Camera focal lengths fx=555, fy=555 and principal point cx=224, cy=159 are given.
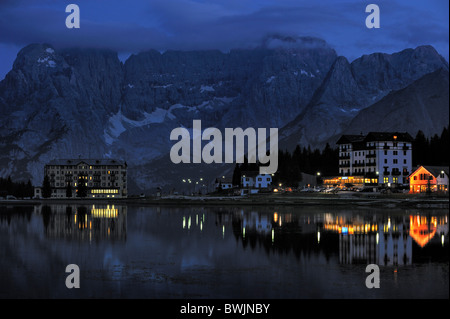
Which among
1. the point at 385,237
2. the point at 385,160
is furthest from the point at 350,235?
the point at 385,160

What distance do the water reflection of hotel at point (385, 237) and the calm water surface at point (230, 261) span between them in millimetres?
89

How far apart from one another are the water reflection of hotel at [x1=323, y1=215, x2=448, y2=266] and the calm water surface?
89 millimetres

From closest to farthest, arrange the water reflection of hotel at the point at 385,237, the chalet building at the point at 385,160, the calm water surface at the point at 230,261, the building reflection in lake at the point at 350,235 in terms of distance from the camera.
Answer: the calm water surface at the point at 230,261 → the water reflection of hotel at the point at 385,237 → the building reflection in lake at the point at 350,235 → the chalet building at the point at 385,160

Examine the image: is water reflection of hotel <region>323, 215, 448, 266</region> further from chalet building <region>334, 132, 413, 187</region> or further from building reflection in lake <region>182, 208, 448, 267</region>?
chalet building <region>334, 132, 413, 187</region>

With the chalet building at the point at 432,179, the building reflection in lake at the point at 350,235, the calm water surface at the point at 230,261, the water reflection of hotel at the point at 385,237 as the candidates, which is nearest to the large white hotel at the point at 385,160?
the chalet building at the point at 432,179

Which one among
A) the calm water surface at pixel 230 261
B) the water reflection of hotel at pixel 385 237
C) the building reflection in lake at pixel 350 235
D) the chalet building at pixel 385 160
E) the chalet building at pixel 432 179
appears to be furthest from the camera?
the chalet building at pixel 385 160

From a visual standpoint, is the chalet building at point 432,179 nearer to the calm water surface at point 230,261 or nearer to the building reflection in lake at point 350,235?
the building reflection in lake at point 350,235

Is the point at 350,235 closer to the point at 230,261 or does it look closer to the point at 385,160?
the point at 230,261

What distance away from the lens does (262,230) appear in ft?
218

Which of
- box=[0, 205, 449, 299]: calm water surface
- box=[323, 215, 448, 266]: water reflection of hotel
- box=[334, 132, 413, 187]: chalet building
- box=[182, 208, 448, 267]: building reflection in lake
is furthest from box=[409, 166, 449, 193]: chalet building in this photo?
box=[0, 205, 449, 299]: calm water surface

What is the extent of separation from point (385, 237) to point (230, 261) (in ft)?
71.2

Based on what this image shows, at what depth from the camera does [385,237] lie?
56.9 meters

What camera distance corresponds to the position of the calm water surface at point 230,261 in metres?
31.4
